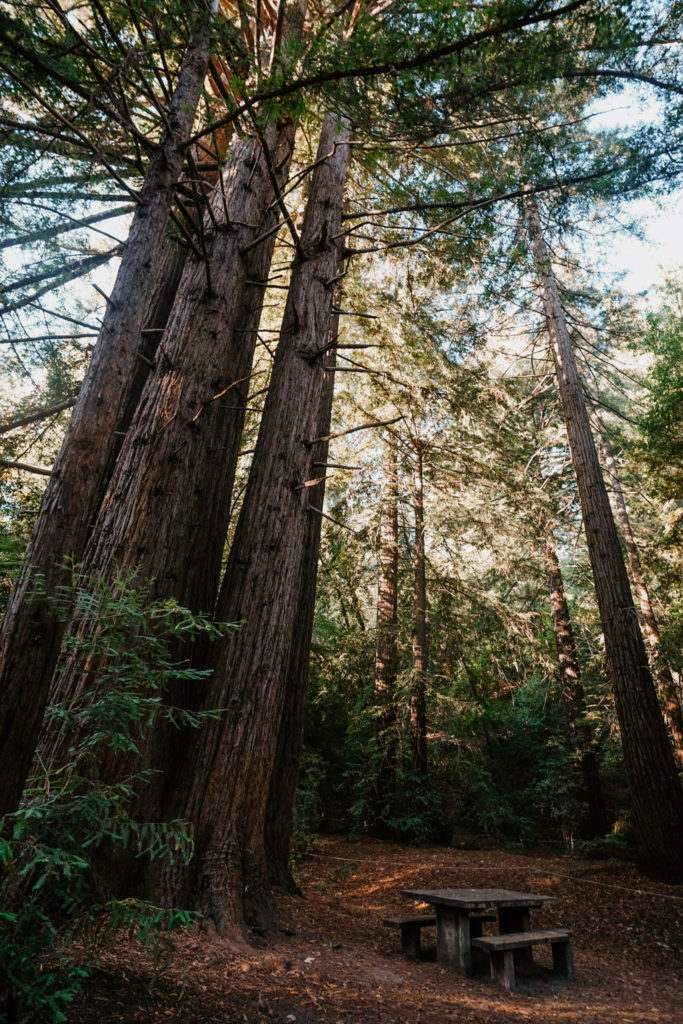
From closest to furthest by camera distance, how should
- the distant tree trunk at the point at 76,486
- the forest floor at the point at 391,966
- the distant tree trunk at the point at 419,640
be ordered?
the forest floor at the point at 391,966 → the distant tree trunk at the point at 76,486 → the distant tree trunk at the point at 419,640

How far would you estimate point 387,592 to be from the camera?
11.7 metres

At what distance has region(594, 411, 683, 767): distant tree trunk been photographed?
9.93 m

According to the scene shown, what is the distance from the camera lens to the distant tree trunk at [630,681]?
23.6ft

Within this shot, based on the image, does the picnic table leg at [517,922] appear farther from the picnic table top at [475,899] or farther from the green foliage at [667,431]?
the green foliage at [667,431]

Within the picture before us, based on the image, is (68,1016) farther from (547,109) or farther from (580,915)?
(547,109)

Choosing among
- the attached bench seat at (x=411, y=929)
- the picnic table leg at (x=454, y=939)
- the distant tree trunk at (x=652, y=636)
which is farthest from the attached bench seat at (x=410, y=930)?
the distant tree trunk at (x=652, y=636)

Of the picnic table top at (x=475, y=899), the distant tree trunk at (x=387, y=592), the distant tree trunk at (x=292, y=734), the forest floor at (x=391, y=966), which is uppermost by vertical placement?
the distant tree trunk at (x=387, y=592)

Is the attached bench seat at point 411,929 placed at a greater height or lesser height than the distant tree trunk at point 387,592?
lesser

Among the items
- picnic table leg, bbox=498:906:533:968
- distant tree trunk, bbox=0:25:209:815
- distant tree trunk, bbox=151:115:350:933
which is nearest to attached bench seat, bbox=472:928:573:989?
picnic table leg, bbox=498:906:533:968

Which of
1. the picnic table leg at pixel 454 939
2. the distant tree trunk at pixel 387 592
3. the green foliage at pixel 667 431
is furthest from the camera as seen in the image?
the distant tree trunk at pixel 387 592

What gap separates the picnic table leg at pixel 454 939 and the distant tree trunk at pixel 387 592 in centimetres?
563

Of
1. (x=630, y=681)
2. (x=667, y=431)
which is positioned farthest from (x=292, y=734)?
(x=667, y=431)

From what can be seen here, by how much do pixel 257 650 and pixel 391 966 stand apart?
8.55 ft

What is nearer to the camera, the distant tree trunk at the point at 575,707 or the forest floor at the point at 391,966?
the forest floor at the point at 391,966
